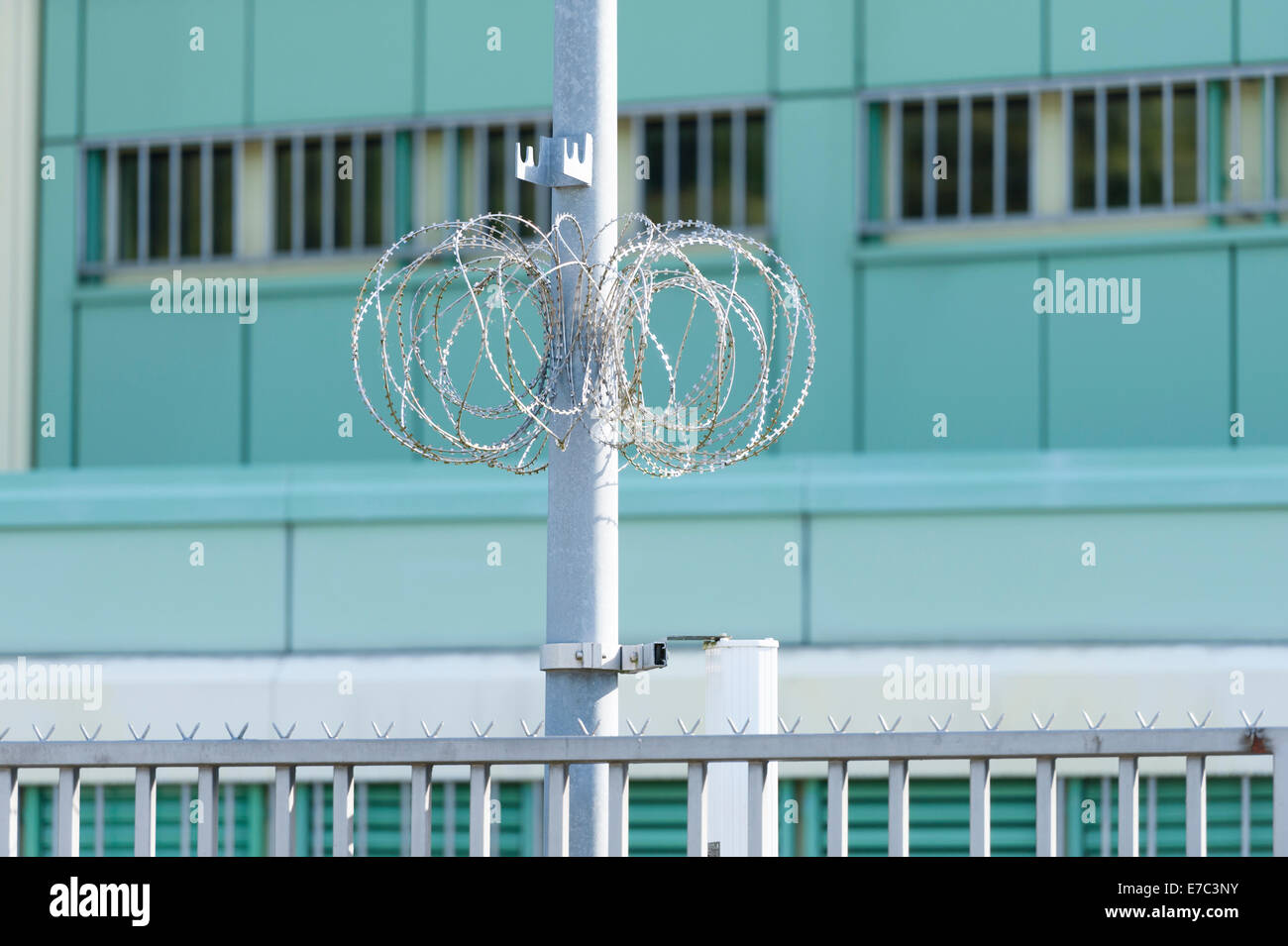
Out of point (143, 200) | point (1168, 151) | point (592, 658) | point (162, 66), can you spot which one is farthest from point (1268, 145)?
point (592, 658)

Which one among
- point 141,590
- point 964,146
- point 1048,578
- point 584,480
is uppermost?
point 964,146

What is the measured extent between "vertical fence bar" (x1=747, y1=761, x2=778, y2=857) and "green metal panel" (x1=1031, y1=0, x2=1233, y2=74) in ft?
27.9

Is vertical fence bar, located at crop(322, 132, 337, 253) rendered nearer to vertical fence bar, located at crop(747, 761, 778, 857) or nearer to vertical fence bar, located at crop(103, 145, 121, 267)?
vertical fence bar, located at crop(103, 145, 121, 267)

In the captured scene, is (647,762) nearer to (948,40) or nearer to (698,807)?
(698,807)

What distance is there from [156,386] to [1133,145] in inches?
272

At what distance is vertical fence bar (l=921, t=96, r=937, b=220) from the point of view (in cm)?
1252

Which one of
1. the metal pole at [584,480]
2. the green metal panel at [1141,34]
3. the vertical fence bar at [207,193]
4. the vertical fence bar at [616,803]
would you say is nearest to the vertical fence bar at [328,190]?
the vertical fence bar at [207,193]

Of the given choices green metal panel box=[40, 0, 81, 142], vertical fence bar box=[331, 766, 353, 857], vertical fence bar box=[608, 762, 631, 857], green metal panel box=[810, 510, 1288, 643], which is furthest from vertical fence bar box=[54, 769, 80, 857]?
green metal panel box=[40, 0, 81, 142]

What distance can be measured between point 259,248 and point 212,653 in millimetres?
3484

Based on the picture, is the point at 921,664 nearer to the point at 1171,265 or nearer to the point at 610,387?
the point at 1171,265

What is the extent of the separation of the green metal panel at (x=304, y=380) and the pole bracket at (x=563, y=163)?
7.13 m

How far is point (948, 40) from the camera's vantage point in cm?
1244

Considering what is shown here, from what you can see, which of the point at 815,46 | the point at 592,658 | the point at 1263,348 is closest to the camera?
the point at 592,658

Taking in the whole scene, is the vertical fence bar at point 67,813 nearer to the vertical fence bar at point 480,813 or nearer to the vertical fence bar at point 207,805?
the vertical fence bar at point 207,805
